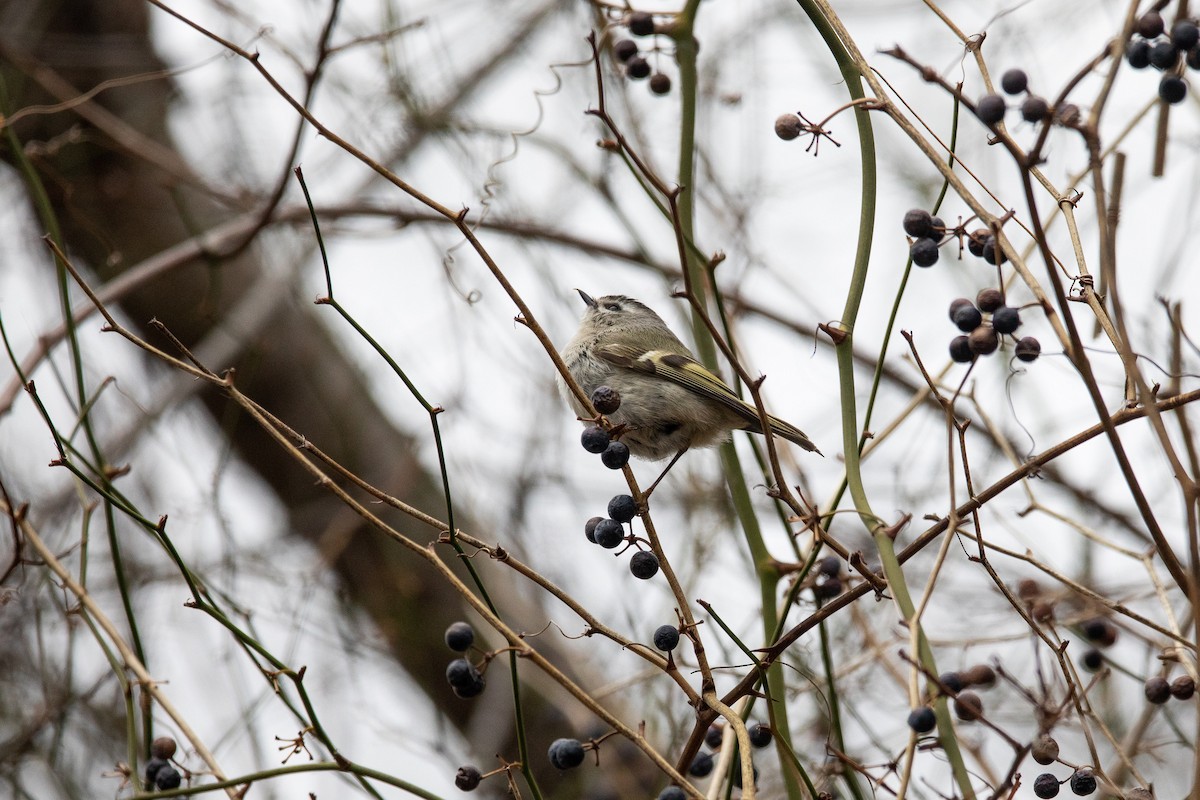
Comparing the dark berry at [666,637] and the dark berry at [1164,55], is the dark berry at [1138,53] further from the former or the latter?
the dark berry at [666,637]

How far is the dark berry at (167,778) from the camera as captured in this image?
8.27ft

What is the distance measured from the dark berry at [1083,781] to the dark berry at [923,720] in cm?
46

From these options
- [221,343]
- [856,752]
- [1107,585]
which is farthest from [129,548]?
[1107,585]

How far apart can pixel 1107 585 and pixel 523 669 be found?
2798 millimetres

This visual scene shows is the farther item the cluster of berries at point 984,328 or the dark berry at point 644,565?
the dark berry at point 644,565

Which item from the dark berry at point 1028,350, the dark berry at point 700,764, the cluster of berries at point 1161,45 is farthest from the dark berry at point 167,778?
the cluster of berries at point 1161,45

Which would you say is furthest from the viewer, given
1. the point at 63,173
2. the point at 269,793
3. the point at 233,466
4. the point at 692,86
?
the point at 233,466

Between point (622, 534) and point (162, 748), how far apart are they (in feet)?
3.72

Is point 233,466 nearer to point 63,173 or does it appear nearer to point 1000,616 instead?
point 63,173

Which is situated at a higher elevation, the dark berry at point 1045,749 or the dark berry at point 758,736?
the dark berry at point 758,736

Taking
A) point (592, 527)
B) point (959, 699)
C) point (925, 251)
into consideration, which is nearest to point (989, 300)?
point (925, 251)

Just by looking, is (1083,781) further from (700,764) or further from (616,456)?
(616,456)

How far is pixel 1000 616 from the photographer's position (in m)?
5.02

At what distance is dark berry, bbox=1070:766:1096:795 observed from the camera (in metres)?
2.06
